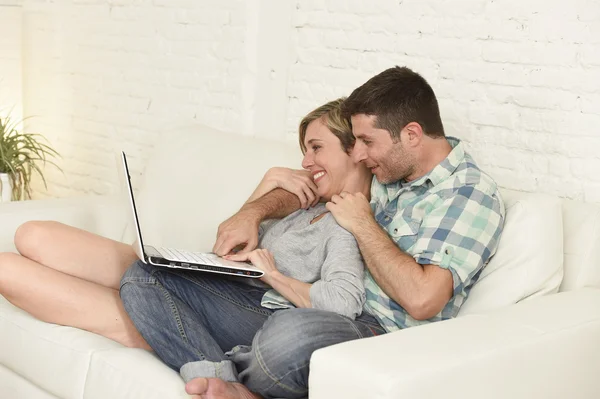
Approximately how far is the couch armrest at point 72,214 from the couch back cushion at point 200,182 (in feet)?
0.41

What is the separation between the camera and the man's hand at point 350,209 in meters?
2.36

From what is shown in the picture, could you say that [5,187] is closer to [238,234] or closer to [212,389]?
[238,234]

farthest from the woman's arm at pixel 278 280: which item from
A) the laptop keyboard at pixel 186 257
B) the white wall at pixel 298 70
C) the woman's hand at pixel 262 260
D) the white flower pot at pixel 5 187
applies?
the white flower pot at pixel 5 187

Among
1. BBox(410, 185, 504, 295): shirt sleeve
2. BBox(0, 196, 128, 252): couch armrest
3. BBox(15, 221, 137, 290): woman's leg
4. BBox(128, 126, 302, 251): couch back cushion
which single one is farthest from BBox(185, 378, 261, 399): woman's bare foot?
BBox(0, 196, 128, 252): couch armrest

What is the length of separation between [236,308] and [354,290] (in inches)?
15.0

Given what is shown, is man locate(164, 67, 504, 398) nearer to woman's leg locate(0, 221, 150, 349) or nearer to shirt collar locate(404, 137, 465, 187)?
shirt collar locate(404, 137, 465, 187)

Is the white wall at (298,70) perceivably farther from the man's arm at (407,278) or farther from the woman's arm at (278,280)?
the woman's arm at (278,280)

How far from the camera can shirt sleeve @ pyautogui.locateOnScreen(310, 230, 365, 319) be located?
220 cm

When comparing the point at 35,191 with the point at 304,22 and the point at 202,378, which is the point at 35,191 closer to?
Result: the point at 304,22

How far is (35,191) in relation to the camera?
4.99 meters

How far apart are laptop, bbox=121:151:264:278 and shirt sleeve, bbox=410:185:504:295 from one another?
0.44 m

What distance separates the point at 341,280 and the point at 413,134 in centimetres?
43

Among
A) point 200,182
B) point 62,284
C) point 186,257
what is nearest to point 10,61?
point 200,182

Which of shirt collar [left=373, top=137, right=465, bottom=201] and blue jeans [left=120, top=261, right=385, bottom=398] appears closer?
blue jeans [left=120, top=261, right=385, bottom=398]
